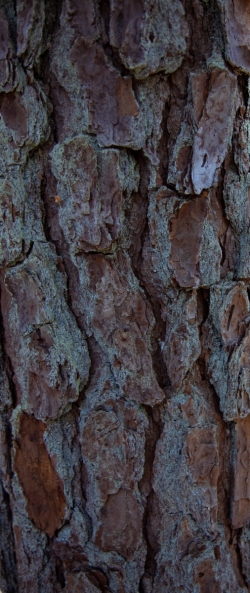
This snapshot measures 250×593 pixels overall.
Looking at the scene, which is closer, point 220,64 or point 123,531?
point 220,64

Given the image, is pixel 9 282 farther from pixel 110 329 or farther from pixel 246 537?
pixel 246 537

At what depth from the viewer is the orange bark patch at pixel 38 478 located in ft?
3.43

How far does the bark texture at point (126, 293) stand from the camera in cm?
93

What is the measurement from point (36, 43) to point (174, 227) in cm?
43

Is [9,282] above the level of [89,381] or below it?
above

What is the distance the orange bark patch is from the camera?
1044 mm

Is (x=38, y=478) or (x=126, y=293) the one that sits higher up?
(x=126, y=293)

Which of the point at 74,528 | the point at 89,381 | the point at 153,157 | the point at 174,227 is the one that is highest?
the point at 153,157

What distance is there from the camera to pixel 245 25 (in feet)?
3.18

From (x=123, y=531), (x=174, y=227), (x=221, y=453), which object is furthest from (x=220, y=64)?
(x=123, y=531)

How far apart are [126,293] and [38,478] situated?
45 centimetres

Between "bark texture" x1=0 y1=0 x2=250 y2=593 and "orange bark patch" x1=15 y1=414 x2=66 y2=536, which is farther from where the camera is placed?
"orange bark patch" x1=15 y1=414 x2=66 y2=536

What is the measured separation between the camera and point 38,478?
3.48 ft

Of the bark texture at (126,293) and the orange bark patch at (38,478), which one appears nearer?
the bark texture at (126,293)
